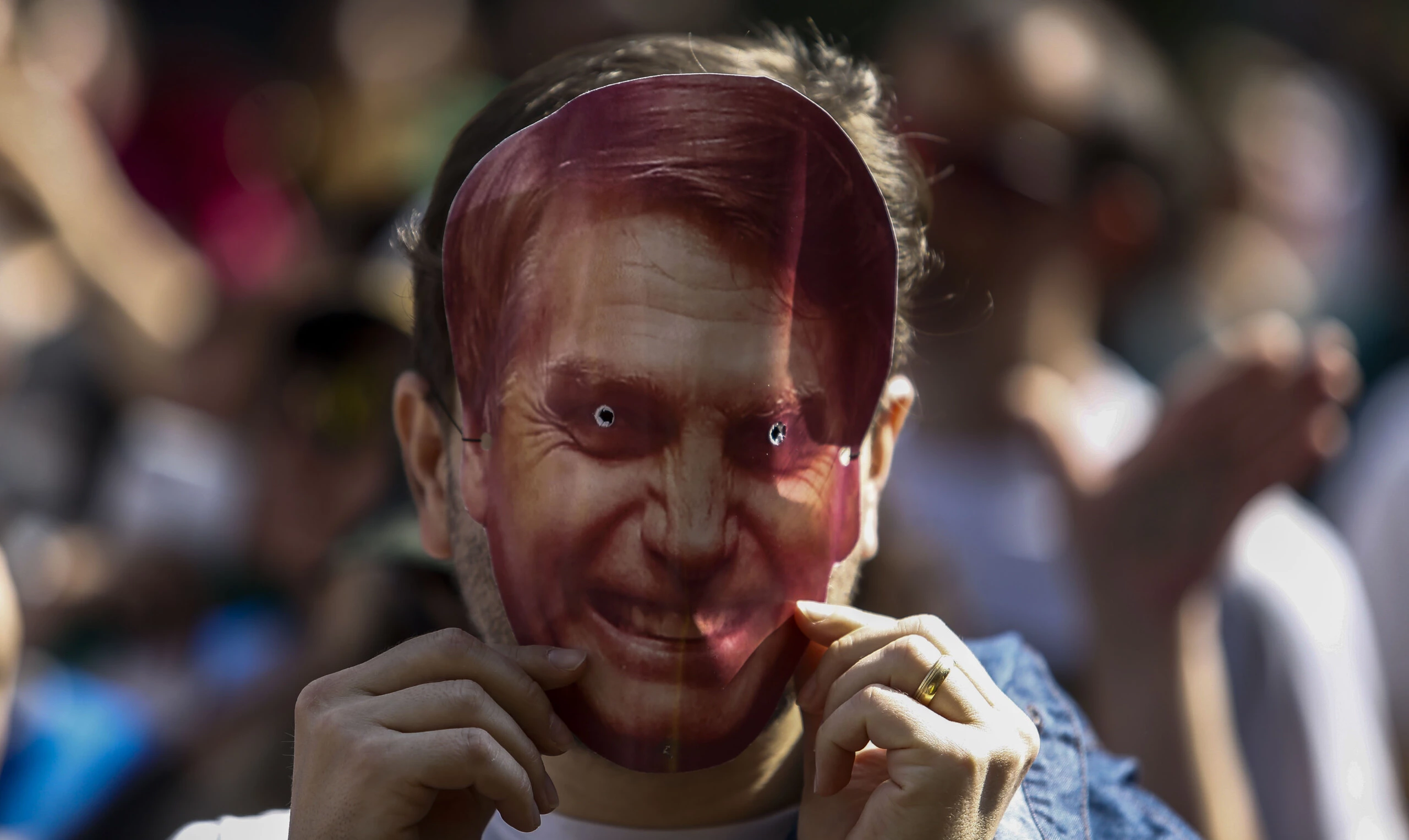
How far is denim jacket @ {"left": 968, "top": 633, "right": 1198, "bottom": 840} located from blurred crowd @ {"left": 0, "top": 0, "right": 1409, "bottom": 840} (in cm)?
29

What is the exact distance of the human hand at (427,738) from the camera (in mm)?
1443

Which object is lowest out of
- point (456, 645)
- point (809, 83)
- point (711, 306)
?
point (456, 645)

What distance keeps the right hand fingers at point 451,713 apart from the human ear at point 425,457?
0.30 m

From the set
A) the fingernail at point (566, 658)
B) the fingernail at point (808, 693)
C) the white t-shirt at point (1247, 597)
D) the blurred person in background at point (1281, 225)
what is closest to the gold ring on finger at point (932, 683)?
the fingernail at point (808, 693)

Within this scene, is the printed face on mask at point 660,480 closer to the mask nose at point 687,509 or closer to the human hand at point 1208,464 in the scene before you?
the mask nose at point 687,509

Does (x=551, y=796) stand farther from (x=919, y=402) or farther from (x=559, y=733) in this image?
(x=919, y=402)

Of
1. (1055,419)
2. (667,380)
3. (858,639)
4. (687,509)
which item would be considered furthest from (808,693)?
(1055,419)

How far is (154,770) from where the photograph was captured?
2.93m

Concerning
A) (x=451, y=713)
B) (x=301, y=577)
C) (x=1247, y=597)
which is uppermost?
(x=451, y=713)

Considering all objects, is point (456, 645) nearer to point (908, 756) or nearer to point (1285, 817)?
point (908, 756)

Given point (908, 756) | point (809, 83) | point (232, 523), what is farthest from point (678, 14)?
point (908, 756)

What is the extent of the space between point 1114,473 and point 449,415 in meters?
1.53

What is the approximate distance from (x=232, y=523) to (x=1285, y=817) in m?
2.65

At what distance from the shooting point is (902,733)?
57.2 inches
